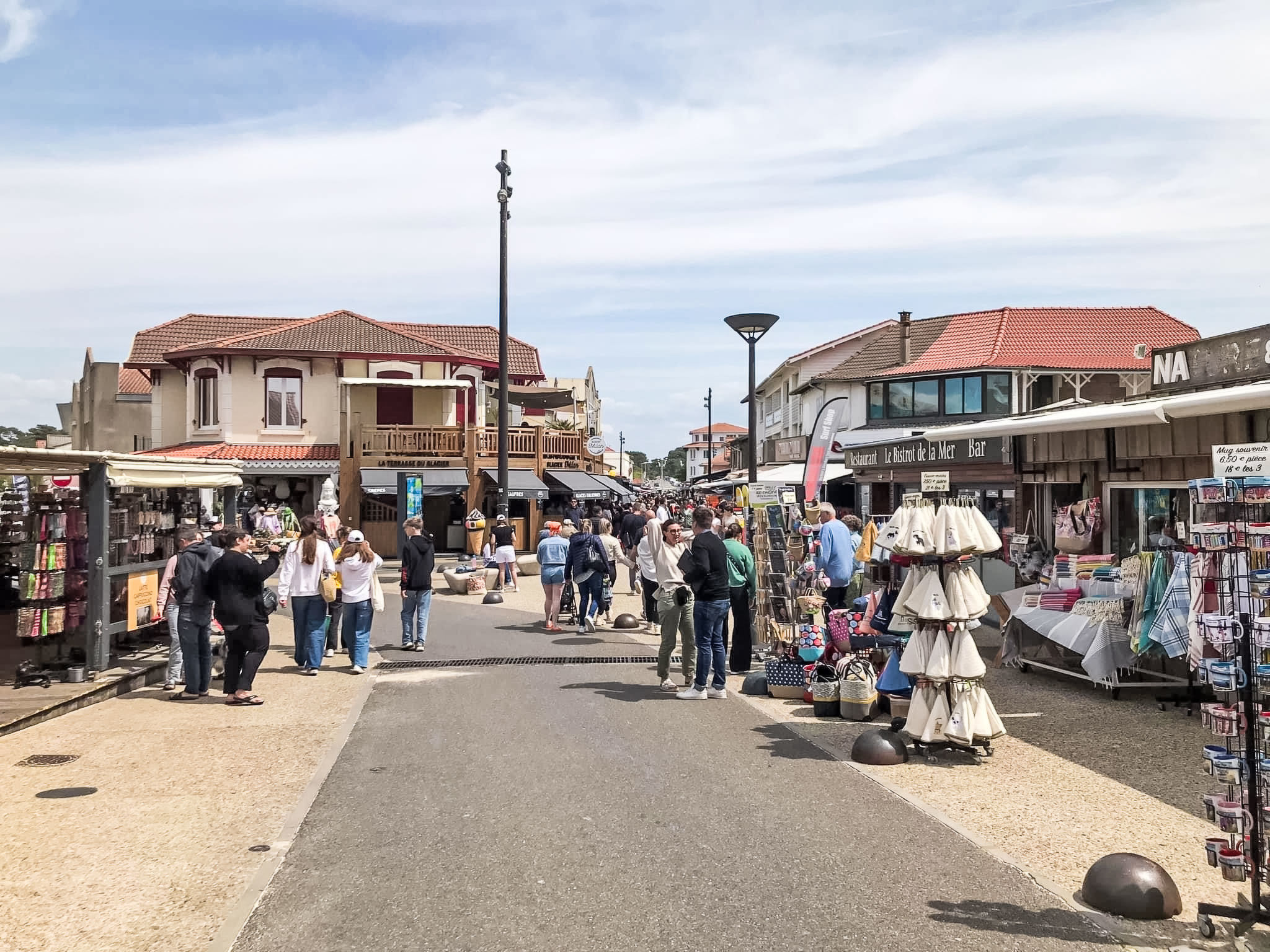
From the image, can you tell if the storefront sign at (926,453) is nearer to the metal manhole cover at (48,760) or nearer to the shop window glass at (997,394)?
the metal manhole cover at (48,760)

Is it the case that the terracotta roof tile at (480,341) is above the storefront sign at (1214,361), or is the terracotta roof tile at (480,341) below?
above

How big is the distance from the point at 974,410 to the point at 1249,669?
31446 mm

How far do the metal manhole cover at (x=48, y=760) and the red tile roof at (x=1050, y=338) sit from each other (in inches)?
1212

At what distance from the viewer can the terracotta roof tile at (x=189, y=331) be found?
125 feet

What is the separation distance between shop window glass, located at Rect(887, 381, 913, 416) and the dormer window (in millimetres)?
21770

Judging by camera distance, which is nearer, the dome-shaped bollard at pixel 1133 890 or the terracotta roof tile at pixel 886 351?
the dome-shaped bollard at pixel 1133 890

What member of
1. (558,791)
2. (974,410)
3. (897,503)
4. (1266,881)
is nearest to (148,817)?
(558,791)

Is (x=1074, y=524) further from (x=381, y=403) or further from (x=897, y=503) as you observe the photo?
(x=381, y=403)

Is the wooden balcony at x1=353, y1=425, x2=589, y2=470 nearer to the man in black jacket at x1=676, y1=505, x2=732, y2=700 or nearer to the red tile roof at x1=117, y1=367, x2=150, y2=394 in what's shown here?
the red tile roof at x1=117, y1=367, x2=150, y2=394

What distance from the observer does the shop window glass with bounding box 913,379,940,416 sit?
1428 inches

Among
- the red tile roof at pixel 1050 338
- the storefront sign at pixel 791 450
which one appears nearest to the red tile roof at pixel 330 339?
the storefront sign at pixel 791 450

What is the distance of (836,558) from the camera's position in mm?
13414

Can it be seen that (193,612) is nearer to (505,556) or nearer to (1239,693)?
(1239,693)

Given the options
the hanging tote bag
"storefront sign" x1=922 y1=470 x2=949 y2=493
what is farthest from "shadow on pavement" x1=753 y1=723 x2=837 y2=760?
the hanging tote bag
